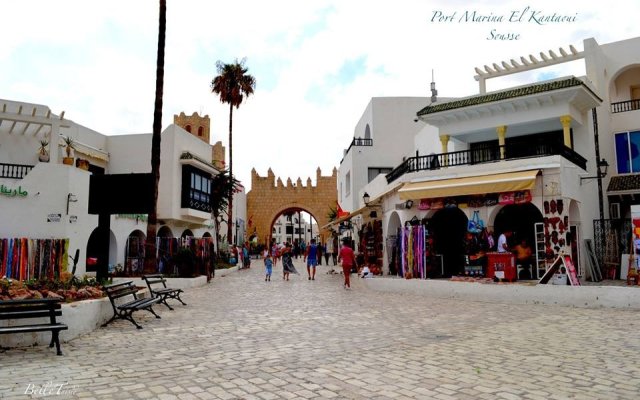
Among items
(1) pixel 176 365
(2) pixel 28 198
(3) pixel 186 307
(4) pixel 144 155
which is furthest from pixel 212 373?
(4) pixel 144 155

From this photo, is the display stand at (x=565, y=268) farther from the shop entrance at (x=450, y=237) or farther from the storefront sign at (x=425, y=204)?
the shop entrance at (x=450, y=237)

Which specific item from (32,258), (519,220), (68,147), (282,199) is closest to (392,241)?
(519,220)

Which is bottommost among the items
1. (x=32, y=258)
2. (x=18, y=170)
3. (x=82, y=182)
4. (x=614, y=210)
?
(x=32, y=258)

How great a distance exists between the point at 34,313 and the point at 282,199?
3863 cm

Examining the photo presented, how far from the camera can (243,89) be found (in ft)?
101

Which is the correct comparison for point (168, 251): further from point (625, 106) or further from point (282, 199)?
point (282, 199)

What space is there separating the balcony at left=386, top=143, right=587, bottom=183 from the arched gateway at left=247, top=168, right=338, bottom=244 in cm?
2692

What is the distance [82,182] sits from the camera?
56.3 ft

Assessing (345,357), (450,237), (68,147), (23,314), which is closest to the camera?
(345,357)

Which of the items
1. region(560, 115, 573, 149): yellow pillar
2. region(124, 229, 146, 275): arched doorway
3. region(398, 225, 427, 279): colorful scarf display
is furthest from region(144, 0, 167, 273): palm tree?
region(560, 115, 573, 149): yellow pillar

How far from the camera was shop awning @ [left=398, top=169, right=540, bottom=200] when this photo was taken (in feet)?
41.6

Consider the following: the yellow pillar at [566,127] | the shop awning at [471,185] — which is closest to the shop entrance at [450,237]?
the shop awning at [471,185]

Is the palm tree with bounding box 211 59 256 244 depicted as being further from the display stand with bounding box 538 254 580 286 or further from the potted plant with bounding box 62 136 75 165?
the display stand with bounding box 538 254 580 286

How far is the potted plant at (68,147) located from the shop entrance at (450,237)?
1402 cm
